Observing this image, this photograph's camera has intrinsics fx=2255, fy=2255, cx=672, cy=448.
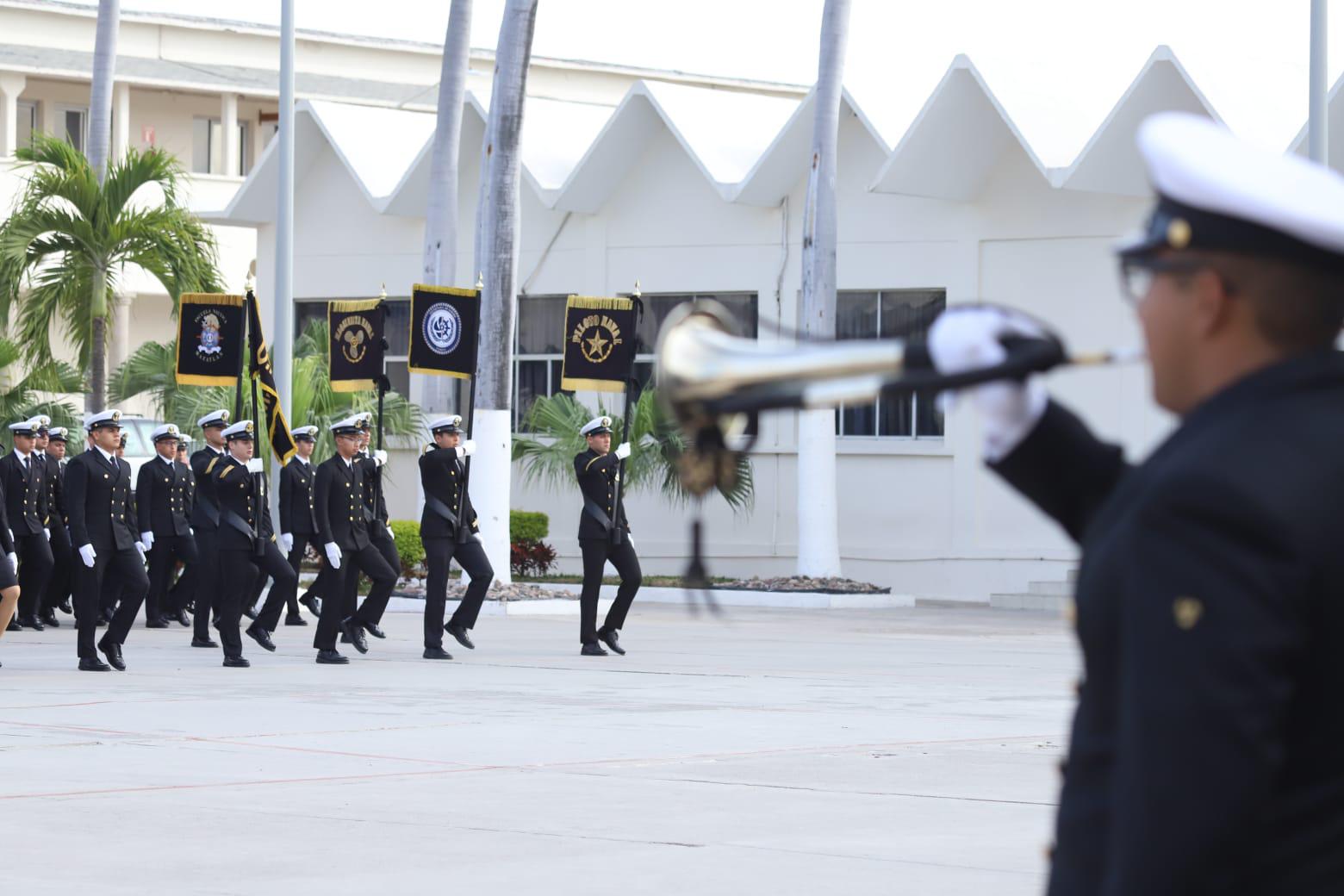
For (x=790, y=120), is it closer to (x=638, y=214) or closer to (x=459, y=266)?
(x=638, y=214)

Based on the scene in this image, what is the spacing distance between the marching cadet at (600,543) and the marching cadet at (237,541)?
2243 millimetres

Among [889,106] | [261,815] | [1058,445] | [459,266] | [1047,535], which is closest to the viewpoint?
[1058,445]

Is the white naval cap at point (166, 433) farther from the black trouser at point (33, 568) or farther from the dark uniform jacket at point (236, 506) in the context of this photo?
the dark uniform jacket at point (236, 506)

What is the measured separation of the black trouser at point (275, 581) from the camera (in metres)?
16.6

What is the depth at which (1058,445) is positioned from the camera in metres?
2.88

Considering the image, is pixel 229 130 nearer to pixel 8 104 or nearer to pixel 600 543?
pixel 8 104

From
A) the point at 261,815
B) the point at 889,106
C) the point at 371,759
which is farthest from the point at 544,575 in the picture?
the point at 261,815

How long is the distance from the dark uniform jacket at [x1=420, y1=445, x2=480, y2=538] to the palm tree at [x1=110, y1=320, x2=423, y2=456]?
793 cm

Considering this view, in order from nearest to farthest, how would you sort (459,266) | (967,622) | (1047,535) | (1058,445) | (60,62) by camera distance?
(1058,445) → (967,622) → (1047,535) → (459,266) → (60,62)

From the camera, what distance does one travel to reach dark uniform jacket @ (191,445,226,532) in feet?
55.0

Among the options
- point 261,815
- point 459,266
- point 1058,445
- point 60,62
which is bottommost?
point 261,815

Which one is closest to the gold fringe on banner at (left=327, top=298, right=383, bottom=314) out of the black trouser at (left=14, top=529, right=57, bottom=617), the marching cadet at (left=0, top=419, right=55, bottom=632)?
the marching cadet at (left=0, top=419, right=55, bottom=632)

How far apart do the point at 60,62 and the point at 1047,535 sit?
28.5 metres

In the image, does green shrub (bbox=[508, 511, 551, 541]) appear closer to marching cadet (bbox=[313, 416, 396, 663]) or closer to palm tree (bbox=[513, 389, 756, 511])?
palm tree (bbox=[513, 389, 756, 511])
